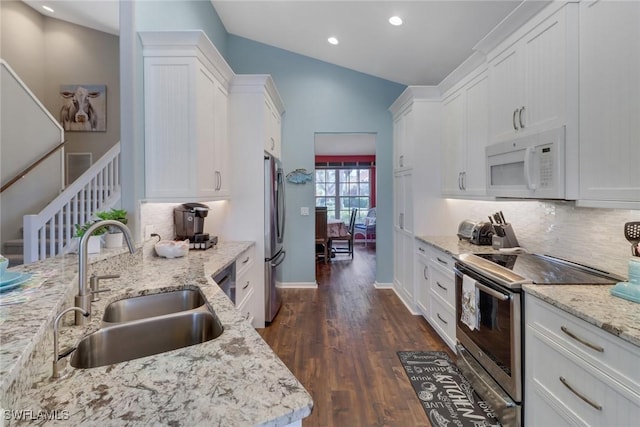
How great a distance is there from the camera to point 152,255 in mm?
2529

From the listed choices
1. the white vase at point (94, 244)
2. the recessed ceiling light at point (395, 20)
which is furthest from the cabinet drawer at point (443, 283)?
the white vase at point (94, 244)

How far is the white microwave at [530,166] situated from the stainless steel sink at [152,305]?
2004 mm

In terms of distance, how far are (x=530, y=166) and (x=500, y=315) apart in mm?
931

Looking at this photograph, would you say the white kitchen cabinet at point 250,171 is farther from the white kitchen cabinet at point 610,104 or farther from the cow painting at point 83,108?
the white kitchen cabinet at point 610,104

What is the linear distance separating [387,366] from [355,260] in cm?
431

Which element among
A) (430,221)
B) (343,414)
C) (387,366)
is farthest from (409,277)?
(343,414)

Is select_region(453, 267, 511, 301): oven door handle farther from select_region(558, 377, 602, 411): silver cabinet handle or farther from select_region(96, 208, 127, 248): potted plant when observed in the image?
select_region(96, 208, 127, 248): potted plant

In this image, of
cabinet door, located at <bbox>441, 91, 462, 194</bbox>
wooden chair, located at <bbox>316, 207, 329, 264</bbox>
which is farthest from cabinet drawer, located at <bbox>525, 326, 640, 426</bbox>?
wooden chair, located at <bbox>316, 207, 329, 264</bbox>

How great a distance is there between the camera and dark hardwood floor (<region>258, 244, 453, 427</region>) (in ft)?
6.97

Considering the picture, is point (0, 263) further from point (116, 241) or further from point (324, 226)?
point (324, 226)

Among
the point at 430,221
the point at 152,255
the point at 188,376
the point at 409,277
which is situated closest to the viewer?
the point at 188,376

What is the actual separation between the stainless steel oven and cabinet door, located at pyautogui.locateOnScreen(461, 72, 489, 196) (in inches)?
29.9

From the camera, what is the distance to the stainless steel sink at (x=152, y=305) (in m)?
1.50

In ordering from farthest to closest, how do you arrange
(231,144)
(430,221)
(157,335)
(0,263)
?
(430,221)
(231,144)
(157,335)
(0,263)
